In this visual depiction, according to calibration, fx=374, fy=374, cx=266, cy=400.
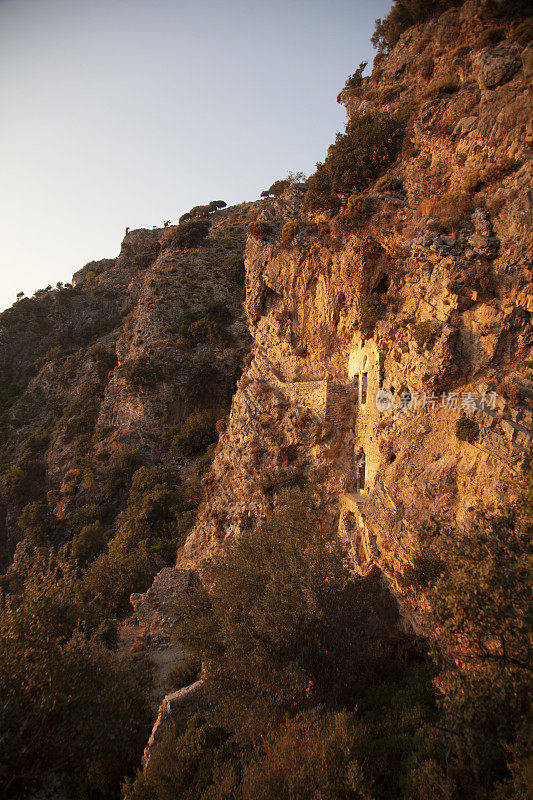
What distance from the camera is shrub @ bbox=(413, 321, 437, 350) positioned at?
15.5m

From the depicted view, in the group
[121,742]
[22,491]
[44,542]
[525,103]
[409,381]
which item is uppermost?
[525,103]

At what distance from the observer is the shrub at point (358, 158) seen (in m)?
21.9

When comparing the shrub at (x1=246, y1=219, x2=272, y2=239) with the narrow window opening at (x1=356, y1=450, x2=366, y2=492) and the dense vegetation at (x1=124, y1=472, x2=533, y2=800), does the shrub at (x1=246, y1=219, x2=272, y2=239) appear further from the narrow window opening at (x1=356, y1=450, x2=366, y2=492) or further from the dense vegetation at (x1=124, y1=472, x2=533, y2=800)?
the dense vegetation at (x1=124, y1=472, x2=533, y2=800)

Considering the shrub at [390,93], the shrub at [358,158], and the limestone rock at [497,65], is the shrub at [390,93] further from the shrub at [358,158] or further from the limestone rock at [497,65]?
the limestone rock at [497,65]

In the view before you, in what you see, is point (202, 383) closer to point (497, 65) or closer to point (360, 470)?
point (360, 470)

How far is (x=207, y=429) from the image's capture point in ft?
126

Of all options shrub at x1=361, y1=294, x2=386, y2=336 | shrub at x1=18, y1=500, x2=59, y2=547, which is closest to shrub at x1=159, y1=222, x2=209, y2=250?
shrub at x1=18, y1=500, x2=59, y2=547

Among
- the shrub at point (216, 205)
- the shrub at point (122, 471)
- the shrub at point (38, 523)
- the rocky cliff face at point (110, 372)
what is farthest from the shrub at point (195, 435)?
the shrub at point (216, 205)

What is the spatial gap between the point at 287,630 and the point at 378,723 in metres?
3.20

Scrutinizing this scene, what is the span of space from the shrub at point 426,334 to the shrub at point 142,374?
3214 centimetres

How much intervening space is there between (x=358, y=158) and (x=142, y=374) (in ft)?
97.1

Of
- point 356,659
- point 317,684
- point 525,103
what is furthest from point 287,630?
point 525,103

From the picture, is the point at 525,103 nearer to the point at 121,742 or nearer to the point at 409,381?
the point at 409,381

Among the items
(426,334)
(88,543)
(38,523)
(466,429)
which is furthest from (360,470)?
(38,523)
